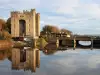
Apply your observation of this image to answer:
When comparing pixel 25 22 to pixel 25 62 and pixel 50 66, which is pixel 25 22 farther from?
pixel 50 66

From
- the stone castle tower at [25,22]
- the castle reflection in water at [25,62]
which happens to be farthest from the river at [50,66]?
the stone castle tower at [25,22]

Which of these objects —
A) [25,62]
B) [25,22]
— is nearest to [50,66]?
[25,62]

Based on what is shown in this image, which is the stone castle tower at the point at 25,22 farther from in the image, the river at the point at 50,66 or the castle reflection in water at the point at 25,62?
the river at the point at 50,66

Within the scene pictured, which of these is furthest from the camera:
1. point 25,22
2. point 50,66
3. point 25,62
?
point 25,22

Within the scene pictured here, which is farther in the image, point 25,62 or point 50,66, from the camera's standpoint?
point 25,62

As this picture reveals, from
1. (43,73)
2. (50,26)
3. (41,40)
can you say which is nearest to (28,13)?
(41,40)

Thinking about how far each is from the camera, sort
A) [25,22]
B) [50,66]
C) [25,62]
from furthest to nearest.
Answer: [25,22]
[25,62]
[50,66]

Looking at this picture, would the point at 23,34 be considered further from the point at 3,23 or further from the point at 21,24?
the point at 3,23

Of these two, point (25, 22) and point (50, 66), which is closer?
point (50, 66)

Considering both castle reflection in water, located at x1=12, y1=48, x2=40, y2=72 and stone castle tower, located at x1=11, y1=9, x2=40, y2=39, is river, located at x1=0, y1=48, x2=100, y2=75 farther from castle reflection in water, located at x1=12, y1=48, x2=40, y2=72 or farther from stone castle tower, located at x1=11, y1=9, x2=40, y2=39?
stone castle tower, located at x1=11, y1=9, x2=40, y2=39

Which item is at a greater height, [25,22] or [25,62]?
[25,22]

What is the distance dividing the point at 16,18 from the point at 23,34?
19.5 feet

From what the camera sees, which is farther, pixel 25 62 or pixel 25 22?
pixel 25 22

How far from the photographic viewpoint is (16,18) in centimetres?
8731
